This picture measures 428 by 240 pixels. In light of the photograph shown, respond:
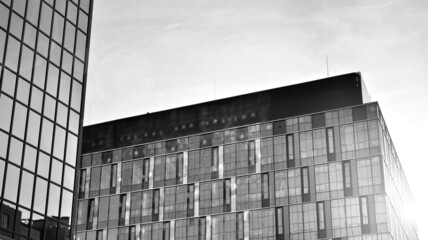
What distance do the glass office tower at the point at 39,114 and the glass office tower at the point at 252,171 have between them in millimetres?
47825

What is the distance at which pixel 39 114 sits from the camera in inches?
1911

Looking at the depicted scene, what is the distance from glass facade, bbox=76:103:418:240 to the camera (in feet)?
305

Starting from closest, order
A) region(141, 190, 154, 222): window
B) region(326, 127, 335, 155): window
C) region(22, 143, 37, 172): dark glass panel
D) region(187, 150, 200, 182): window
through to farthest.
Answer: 1. region(22, 143, 37, 172): dark glass panel
2. region(326, 127, 335, 155): window
3. region(187, 150, 200, 182): window
4. region(141, 190, 154, 222): window

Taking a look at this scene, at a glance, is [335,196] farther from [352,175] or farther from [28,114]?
[28,114]

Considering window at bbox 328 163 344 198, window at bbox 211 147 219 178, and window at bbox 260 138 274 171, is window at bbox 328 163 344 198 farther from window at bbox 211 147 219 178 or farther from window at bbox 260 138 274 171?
window at bbox 211 147 219 178

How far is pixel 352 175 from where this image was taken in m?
93.6

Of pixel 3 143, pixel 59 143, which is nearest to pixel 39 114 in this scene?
pixel 59 143

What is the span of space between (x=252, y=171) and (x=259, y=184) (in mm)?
2248

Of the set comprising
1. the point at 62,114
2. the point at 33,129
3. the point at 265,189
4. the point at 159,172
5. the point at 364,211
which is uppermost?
the point at 159,172

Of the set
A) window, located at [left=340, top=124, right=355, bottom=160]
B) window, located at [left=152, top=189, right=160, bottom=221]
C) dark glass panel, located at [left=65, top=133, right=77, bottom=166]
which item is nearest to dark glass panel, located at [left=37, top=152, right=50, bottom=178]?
dark glass panel, located at [left=65, top=133, right=77, bottom=166]

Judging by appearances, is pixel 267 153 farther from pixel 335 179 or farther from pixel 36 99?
pixel 36 99

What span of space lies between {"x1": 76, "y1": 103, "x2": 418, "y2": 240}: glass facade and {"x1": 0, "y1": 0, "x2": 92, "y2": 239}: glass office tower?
1877 inches

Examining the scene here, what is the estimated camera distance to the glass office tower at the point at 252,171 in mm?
93500

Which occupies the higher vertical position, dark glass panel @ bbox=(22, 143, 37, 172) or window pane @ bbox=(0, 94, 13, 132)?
window pane @ bbox=(0, 94, 13, 132)
